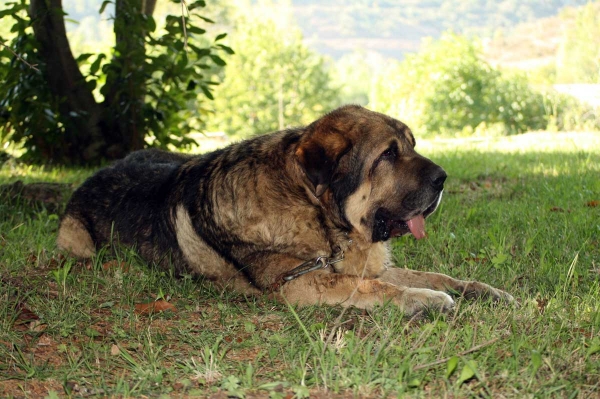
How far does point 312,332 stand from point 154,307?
1.06 meters

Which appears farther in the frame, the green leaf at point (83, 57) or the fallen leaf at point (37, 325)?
the green leaf at point (83, 57)

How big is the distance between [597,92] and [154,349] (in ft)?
42.1

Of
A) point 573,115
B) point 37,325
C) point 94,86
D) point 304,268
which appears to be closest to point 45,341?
point 37,325

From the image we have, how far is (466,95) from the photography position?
73.1 feet

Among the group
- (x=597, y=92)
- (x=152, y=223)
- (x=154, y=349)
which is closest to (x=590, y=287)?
(x=154, y=349)

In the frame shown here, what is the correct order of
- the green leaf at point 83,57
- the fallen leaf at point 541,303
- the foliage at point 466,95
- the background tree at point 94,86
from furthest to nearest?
1. the foliage at point 466,95
2. the green leaf at point 83,57
3. the background tree at point 94,86
4. the fallen leaf at point 541,303

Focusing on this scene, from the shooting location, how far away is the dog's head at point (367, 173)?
3885 millimetres

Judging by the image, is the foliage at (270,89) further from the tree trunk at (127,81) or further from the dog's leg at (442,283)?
the dog's leg at (442,283)

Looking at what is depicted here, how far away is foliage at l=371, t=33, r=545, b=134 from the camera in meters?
21.7

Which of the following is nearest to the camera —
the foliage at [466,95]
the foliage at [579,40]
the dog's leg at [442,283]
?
the dog's leg at [442,283]

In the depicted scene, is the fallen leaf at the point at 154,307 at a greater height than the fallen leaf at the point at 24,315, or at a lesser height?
lesser

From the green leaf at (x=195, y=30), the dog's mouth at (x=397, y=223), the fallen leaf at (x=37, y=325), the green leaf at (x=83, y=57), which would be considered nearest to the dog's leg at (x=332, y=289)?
the dog's mouth at (x=397, y=223)

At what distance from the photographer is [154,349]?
10.6 feet

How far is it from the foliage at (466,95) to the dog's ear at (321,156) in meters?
17.5
